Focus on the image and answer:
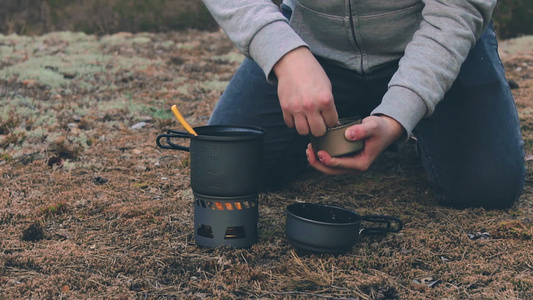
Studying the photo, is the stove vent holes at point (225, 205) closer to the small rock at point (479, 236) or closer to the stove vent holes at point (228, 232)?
the stove vent holes at point (228, 232)

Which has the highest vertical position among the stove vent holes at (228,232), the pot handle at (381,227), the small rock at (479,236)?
the stove vent holes at (228,232)

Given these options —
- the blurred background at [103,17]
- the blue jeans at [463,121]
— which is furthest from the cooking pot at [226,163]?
the blurred background at [103,17]

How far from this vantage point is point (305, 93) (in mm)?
1792

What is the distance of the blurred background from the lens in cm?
741

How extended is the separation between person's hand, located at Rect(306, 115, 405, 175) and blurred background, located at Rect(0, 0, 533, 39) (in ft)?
20.3

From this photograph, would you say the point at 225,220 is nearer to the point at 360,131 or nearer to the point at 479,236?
the point at 360,131

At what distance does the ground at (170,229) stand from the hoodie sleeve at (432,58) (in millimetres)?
515

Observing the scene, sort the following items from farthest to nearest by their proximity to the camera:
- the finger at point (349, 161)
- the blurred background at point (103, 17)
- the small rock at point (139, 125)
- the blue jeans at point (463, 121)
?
the blurred background at point (103, 17) → the small rock at point (139, 125) → the blue jeans at point (463, 121) → the finger at point (349, 161)

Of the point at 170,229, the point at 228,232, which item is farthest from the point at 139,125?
the point at 228,232

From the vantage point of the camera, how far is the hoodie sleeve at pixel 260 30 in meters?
1.91

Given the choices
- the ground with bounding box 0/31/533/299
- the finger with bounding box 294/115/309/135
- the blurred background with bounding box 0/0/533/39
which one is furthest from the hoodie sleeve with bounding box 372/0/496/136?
the blurred background with bounding box 0/0/533/39

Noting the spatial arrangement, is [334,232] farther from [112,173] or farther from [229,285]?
[112,173]

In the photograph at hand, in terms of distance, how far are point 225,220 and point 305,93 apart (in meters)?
0.54

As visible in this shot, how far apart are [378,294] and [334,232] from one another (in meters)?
0.27
